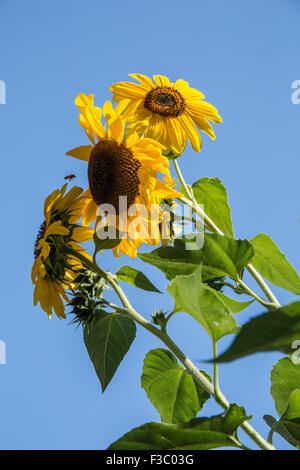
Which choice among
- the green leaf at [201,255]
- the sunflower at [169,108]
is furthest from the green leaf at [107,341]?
the sunflower at [169,108]

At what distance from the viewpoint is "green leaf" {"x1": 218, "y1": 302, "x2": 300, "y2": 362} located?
32cm

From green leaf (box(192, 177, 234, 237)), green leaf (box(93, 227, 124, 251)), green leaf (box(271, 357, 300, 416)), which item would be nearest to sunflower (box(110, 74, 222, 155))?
green leaf (box(192, 177, 234, 237))

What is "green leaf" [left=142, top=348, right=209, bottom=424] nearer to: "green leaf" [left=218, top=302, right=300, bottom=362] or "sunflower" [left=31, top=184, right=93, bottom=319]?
"sunflower" [left=31, top=184, right=93, bottom=319]

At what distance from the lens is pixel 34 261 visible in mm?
817

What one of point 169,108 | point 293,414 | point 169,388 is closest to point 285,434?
point 293,414

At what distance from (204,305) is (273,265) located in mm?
271

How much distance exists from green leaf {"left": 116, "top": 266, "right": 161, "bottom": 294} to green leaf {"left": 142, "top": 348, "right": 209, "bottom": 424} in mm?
101

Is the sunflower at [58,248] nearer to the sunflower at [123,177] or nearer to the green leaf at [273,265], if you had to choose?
the sunflower at [123,177]

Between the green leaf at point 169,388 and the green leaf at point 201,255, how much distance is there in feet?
0.48

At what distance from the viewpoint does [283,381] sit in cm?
71

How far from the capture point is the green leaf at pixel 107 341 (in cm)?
74

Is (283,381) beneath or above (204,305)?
beneath

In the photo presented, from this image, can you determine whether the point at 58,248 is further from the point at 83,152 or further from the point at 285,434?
the point at 285,434
